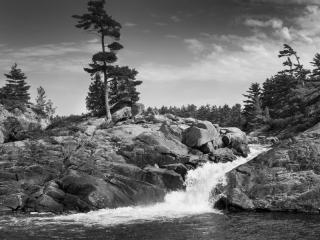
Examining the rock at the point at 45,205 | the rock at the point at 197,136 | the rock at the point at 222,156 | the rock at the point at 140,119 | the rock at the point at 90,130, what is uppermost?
the rock at the point at 140,119

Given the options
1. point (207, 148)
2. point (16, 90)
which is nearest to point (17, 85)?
point (16, 90)

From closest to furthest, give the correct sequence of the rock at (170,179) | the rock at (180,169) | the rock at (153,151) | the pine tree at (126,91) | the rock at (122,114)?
the rock at (170,179) < the rock at (180,169) < the rock at (153,151) < the rock at (122,114) < the pine tree at (126,91)

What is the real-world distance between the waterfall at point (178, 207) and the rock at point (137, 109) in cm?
2078

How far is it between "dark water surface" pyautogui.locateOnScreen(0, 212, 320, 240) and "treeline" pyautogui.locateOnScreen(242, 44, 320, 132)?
1044 inches

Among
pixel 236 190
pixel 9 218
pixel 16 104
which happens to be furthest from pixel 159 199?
pixel 16 104

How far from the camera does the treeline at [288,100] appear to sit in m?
43.9

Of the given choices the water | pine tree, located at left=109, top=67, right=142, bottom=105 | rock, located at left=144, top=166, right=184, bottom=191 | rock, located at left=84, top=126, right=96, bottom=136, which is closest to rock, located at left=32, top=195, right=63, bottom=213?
the water

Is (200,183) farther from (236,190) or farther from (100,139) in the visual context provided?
(100,139)

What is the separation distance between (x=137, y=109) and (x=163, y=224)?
32.0 meters

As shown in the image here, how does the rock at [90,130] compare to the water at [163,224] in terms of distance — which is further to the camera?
the rock at [90,130]

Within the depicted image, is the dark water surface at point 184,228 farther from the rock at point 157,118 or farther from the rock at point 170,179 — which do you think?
the rock at point 157,118

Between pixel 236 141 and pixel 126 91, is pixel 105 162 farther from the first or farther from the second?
pixel 126 91

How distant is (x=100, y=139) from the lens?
32.9 metres

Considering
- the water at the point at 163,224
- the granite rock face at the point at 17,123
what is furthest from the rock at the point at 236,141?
the granite rock face at the point at 17,123
